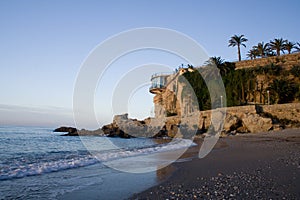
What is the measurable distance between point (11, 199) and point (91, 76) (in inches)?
352

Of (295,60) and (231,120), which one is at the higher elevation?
(295,60)

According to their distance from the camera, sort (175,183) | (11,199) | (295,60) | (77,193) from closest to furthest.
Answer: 1. (11,199)
2. (77,193)
3. (175,183)
4. (295,60)

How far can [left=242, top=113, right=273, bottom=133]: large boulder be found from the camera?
22928 mm

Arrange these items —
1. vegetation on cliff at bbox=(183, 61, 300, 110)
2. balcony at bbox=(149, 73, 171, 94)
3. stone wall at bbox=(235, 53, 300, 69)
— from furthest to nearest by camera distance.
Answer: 1. balcony at bbox=(149, 73, 171, 94)
2. stone wall at bbox=(235, 53, 300, 69)
3. vegetation on cliff at bbox=(183, 61, 300, 110)

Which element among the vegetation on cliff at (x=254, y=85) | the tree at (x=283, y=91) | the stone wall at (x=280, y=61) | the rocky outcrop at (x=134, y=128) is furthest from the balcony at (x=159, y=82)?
the tree at (x=283, y=91)

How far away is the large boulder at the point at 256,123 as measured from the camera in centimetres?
2293

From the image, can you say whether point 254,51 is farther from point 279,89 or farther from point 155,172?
point 155,172

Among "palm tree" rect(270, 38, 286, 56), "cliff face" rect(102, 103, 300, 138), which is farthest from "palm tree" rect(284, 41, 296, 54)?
"cliff face" rect(102, 103, 300, 138)

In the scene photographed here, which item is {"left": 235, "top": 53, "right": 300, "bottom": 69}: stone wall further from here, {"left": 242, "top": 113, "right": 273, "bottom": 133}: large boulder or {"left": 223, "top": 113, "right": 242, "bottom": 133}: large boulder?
{"left": 242, "top": 113, "right": 273, "bottom": 133}: large boulder

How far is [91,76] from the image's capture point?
41.7 ft

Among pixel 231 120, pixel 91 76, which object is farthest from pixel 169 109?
pixel 91 76

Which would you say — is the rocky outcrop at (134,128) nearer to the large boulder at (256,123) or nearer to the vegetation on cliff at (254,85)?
the vegetation on cliff at (254,85)

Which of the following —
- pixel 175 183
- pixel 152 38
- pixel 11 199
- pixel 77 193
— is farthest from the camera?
pixel 152 38

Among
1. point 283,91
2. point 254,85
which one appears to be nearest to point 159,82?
point 254,85
